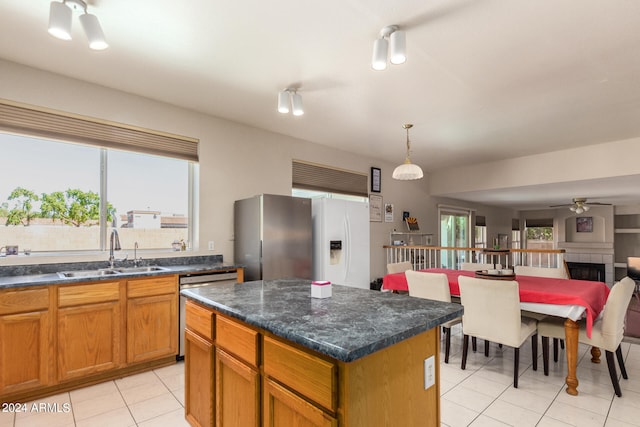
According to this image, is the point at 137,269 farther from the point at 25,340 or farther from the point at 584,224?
the point at 584,224

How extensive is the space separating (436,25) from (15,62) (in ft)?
10.8

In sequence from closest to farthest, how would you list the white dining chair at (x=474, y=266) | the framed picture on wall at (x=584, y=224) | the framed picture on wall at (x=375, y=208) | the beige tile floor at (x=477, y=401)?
the beige tile floor at (x=477, y=401) < the white dining chair at (x=474, y=266) < the framed picture on wall at (x=375, y=208) < the framed picture on wall at (x=584, y=224)

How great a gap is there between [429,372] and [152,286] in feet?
8.17

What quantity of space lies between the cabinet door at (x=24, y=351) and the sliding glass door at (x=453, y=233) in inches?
259

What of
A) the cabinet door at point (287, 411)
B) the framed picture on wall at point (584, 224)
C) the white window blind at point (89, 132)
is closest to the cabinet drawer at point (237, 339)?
the cabinet door at point (287, 411)

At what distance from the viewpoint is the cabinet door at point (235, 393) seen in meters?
1.39

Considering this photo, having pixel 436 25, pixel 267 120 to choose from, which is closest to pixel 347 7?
pixel 436 25

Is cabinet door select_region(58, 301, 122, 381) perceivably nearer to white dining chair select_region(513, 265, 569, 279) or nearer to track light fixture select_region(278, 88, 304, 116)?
track light fixture select_region(278, 88, 304, 116)

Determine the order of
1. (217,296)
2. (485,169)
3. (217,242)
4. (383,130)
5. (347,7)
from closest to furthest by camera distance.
→ (217,296) → (347,7) → (217,242) → (383,130) → (485,169)

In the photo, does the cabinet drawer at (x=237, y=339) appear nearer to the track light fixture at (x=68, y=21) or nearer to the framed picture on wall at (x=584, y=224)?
the track light fixture at (x=68, y=21)

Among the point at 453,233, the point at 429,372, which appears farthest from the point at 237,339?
the point at 453,233

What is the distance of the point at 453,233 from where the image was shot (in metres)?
7.91

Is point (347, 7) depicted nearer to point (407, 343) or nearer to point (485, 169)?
point (407, 343)

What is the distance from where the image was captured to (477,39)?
2.27 m
